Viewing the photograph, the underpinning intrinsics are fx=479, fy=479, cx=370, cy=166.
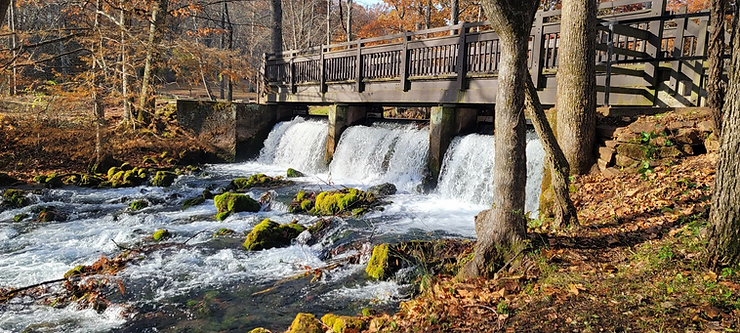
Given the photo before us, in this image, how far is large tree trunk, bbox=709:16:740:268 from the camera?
3871 mm

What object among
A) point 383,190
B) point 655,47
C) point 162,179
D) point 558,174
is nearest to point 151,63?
point 162,179

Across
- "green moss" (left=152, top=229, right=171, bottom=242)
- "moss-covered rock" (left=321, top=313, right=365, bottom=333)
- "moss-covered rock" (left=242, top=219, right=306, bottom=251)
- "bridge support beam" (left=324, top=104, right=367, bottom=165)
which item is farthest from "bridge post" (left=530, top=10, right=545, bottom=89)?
"bridge support beam" (left=324, top=104, right=367, bottom=165)

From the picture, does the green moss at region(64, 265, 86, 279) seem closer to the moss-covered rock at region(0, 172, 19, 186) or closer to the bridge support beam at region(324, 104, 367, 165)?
the moss-covered rock at region(0, 172, 19, 186)

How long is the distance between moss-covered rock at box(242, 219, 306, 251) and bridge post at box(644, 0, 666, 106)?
6459 millimetres

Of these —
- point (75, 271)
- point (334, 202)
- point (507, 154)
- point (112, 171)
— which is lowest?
point (75, 271)

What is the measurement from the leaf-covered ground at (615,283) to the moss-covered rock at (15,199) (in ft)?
33.4

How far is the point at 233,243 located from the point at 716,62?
749 cm

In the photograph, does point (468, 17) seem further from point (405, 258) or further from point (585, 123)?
point (405, 258)

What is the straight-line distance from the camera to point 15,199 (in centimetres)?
1084

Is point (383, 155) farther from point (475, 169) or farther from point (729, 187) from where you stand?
point (729, 187)

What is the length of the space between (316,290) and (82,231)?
18.2 feet

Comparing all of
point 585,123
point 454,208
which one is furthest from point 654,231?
point 454,208

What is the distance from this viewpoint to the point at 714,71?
20.5 ft

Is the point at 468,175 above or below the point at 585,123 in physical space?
below
